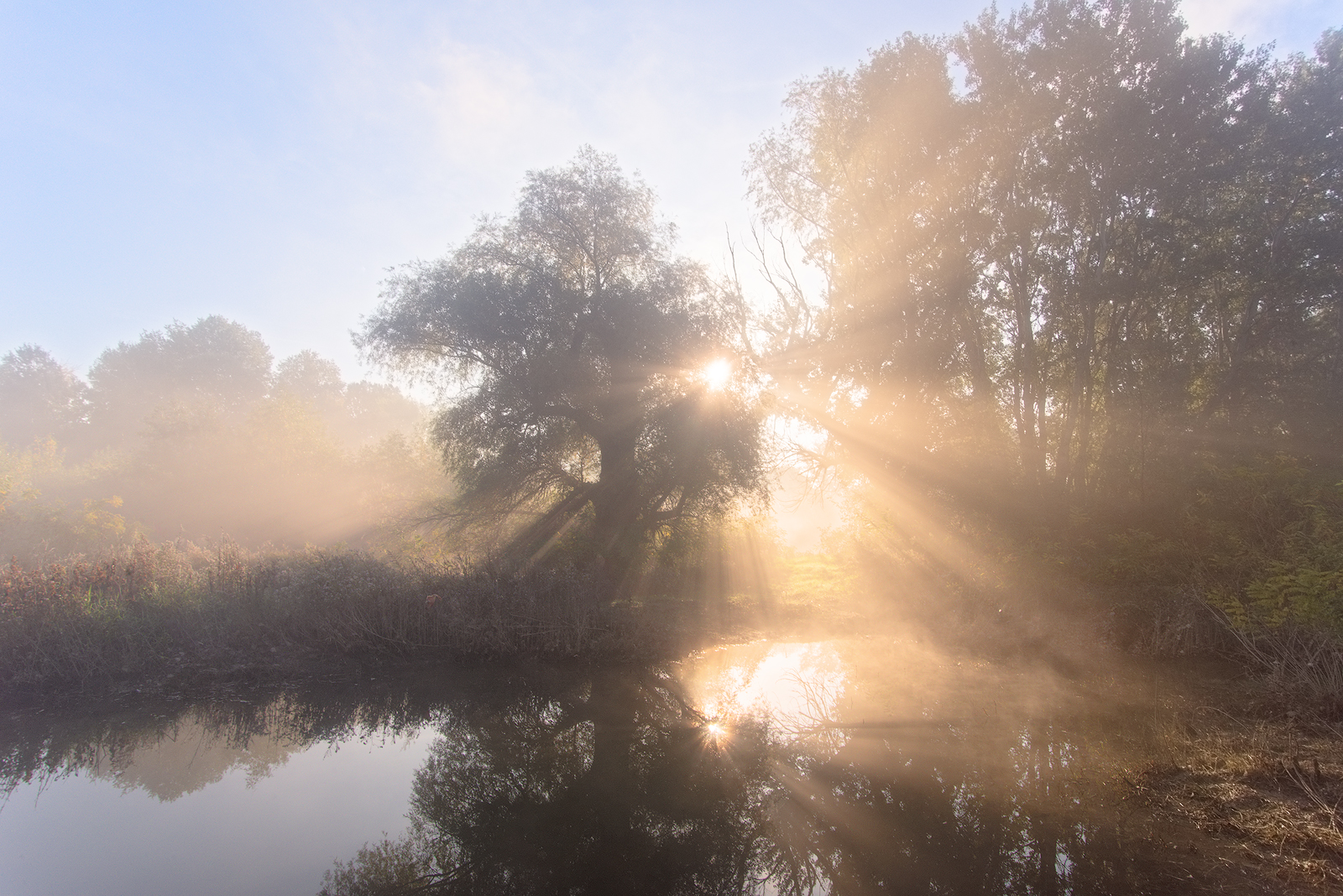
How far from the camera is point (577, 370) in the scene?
58.7ft

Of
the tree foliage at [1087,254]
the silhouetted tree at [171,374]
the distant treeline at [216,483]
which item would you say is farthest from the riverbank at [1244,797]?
the silhouetted tree at [171,374]

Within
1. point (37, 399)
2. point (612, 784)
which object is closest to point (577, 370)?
point (612, 784)

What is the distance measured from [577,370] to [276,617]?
30.3 ft

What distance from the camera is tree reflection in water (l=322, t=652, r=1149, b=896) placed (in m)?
5.45

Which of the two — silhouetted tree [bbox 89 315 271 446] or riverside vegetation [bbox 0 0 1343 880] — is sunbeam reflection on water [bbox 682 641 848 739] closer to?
riverside vegetation [bbox 0 0 1343 880]

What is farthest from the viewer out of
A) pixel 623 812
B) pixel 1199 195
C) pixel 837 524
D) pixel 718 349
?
pixel 837 524

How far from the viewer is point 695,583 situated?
65.3 ft

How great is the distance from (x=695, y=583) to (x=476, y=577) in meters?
8.37

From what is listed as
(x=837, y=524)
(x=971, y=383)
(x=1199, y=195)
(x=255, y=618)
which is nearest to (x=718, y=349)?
(x=971, y=383)

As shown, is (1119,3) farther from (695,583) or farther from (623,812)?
(623,812)

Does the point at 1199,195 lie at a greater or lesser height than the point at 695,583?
greater

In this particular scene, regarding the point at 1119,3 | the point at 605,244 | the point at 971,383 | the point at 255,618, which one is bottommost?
the point at 255,618

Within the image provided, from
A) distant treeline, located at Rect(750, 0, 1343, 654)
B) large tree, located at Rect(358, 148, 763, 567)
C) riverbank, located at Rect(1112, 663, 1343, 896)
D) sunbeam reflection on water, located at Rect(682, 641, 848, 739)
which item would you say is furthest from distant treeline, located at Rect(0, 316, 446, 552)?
riverbank, located at Rect(1112, 663, 1343, 896)

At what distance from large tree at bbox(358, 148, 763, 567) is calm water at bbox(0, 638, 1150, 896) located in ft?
25.5
